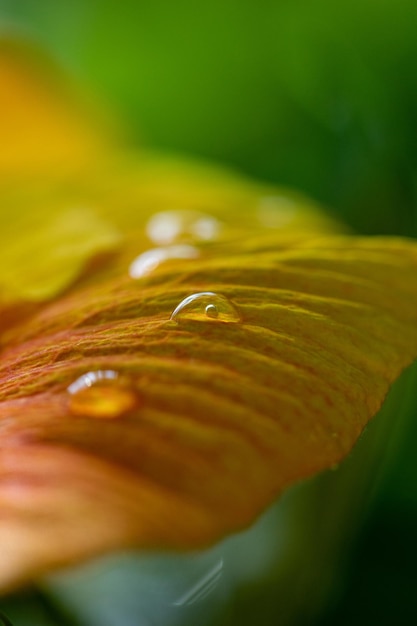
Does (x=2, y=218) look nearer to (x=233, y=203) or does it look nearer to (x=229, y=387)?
(x=233, y=203)

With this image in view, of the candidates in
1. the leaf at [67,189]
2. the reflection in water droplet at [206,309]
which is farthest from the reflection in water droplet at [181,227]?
the reflection in water droplet at [206,309]

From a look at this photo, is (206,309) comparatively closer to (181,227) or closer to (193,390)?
(193,390)

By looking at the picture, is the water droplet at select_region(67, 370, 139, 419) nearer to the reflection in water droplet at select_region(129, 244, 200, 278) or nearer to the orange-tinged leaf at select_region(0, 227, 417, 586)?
the orange-tinged leaf at select_region(0, 227, 417, 586)

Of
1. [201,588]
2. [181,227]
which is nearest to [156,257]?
[181,227]

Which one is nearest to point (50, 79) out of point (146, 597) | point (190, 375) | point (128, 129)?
point (128, 129)

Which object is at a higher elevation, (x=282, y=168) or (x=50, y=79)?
(x=50, y=79)

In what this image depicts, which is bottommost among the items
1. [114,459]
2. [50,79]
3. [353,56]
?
[114,459]

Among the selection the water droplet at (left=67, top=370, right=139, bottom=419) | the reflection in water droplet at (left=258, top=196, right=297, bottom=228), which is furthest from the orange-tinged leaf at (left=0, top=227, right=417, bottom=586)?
the reflection in water droplet at (left=258, top=196, right=297, bottom=228)

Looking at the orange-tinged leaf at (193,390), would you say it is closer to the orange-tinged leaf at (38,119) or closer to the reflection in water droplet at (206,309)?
the reflection in water droplet at (206,309)
